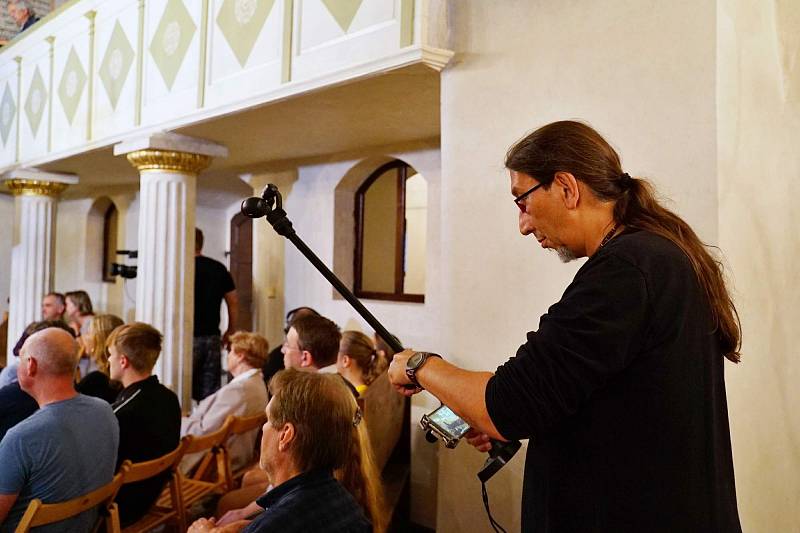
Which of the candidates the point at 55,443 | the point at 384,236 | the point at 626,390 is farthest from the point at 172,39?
the point at 626,390

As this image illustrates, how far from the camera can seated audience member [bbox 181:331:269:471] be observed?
417 cm

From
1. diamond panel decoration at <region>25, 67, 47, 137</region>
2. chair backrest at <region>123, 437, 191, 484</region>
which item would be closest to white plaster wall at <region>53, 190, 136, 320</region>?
diamond panel decoration at <region>25, 67, 47, 137</region>

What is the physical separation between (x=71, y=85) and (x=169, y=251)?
239 centimetres

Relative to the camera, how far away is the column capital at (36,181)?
803 cm

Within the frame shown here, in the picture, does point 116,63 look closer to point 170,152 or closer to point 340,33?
point 170,152

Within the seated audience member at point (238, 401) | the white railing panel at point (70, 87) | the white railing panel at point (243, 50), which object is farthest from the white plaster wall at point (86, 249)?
the seated audience member at point (238, 401)

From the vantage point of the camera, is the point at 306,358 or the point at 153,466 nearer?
the point at 153,466

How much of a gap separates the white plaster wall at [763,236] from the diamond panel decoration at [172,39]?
3.96 meters

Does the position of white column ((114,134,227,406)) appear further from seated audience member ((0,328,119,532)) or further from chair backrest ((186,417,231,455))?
seated audience member ((0,328,119,532))

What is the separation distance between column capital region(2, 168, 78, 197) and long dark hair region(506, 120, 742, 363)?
792 centimetres

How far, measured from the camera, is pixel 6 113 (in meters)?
8.36

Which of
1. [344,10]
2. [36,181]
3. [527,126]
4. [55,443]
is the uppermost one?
[344,10]

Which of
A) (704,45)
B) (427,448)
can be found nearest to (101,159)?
(427,448)

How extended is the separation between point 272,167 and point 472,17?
4.46 m
